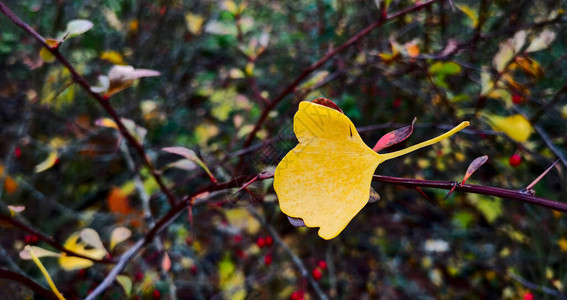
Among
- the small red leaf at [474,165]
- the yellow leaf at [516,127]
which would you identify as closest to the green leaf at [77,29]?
the small red leaf at [474,165]

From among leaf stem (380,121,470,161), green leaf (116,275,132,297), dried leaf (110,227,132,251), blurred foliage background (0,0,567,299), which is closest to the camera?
leaf stem (380,121,470,161)

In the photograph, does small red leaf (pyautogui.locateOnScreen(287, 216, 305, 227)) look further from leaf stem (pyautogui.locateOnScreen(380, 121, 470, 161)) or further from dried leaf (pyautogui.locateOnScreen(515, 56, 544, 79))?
dried leaf (pyautogui.locateOnScreen(515, 56, 544, 79))

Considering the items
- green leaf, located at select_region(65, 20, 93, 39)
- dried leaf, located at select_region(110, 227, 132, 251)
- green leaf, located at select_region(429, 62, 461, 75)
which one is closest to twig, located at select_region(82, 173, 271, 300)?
dried leaf, located at select_region(110, 227, 132, 251)

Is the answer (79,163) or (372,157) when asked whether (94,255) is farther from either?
(79,163)

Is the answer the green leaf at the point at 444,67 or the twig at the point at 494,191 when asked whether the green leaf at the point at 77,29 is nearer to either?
the twig at the point at 494,191

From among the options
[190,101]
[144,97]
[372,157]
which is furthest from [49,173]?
[372,157]

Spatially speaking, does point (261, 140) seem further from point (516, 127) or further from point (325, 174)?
point (325, 174)
